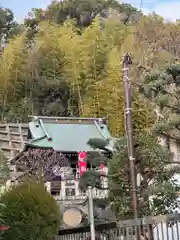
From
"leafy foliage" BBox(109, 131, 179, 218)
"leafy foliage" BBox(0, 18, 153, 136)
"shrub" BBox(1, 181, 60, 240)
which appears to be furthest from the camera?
"leafy foliage" BBox(0, 18, 153, 136)

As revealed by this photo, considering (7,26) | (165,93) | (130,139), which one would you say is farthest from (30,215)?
(7,26)

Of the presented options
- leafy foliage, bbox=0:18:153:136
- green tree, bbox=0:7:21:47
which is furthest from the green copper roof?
green tree, bbox=0:7:21:47

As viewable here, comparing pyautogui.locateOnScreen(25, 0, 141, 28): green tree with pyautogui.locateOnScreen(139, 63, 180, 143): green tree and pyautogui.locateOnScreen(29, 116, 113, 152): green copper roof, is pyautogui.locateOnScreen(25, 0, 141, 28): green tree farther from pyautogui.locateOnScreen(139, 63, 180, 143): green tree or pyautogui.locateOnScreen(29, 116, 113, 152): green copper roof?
pyautogui.locateOnScreen(139, 63, 180, 143): green tree

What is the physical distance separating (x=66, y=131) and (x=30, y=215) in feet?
42.8

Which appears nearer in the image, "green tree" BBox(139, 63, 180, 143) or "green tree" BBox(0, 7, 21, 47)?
"green tree" BBox(139, 63, 180, 143)

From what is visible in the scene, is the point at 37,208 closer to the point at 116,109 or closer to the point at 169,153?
the point at 169,153

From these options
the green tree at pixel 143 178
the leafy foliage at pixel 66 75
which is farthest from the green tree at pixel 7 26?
the green tree at pixel 143 178

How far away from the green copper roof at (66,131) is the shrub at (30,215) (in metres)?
11.6

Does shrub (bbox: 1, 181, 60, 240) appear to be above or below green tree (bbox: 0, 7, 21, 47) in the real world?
below

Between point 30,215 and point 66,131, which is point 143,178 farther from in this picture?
point 66,131

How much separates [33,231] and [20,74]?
55.6ft

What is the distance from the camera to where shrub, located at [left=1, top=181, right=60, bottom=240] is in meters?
5.07

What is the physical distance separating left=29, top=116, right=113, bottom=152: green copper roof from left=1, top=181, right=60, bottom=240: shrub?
38.1 ft

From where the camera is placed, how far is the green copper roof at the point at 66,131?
17125 mm
